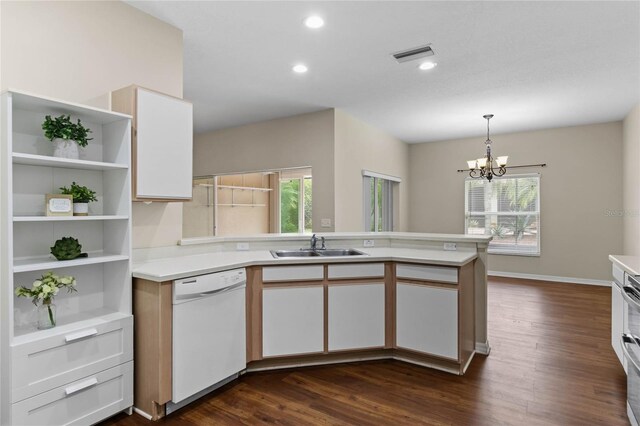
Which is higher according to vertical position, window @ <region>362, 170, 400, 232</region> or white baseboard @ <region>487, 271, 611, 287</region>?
window @ <region>362, 170, 400, 232</region>

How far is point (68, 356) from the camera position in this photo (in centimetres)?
195

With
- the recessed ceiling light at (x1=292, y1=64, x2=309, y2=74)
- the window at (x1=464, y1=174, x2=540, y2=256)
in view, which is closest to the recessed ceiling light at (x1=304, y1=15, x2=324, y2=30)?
the recessed ceiling light at (x1=292, y1=64, x2=309, y2=74)

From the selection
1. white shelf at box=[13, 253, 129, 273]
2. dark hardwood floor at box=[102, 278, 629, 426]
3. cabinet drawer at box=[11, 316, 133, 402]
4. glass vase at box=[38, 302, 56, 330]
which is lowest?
dark hardwood floor at box=[102, 278, 629, 426]

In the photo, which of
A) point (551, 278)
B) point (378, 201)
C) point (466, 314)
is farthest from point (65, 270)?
point (551, 278)

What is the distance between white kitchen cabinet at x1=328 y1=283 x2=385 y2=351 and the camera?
285cm

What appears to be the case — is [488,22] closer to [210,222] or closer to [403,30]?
[403,30]

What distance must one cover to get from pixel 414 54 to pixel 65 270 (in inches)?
129

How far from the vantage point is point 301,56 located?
11.1 feet

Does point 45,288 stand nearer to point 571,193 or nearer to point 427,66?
point 427,66

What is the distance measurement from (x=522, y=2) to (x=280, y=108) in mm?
3188

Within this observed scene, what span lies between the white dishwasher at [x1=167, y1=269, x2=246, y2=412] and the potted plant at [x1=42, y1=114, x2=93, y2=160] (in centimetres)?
98

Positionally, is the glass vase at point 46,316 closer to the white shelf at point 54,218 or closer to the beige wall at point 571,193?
the white shelf at point 54,218

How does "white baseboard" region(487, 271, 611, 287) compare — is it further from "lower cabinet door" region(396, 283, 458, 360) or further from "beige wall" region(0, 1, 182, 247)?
"beige wall" region(0, 1, 182, 247)

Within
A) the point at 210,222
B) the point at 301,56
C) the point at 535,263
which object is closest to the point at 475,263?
the point at 301,56
